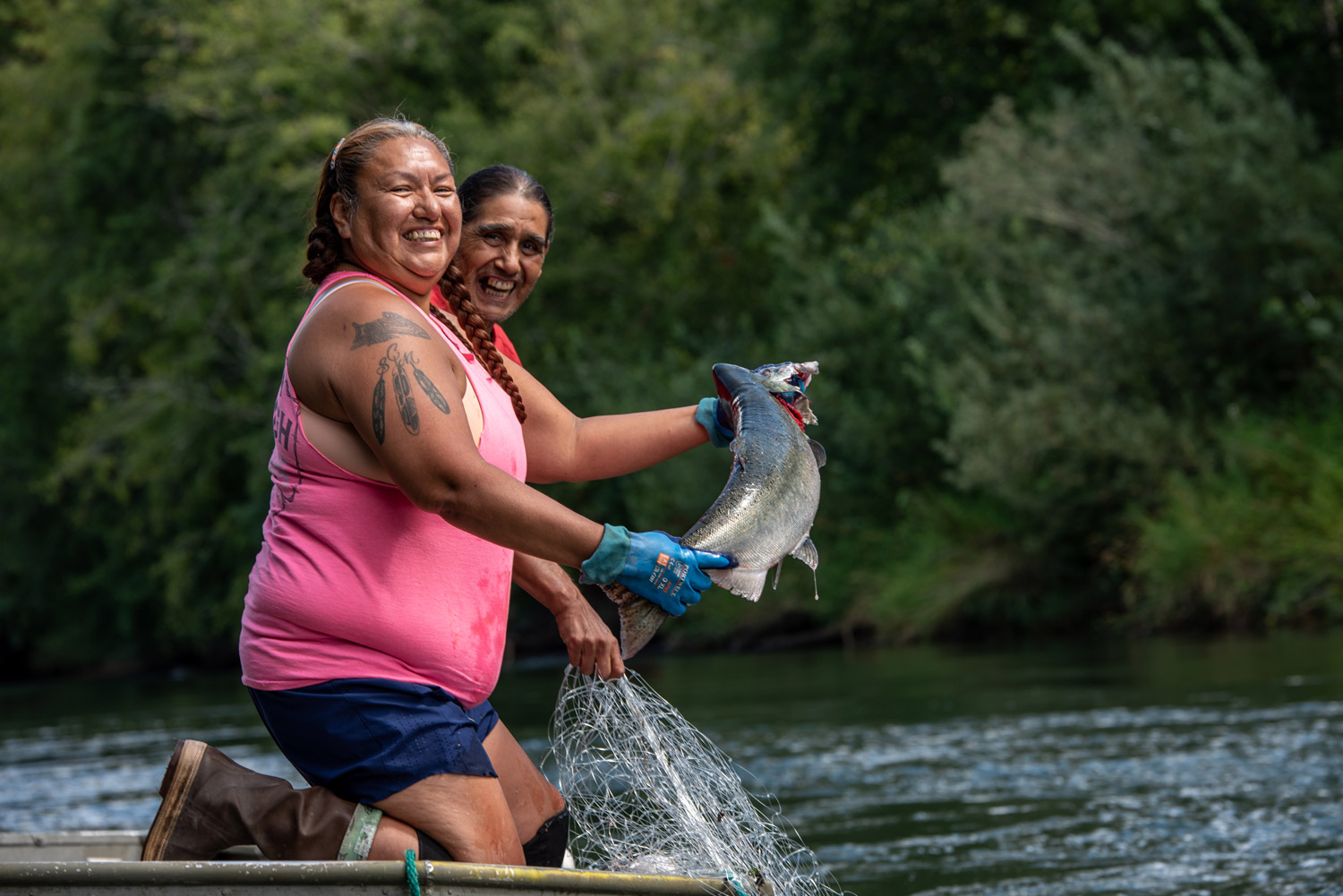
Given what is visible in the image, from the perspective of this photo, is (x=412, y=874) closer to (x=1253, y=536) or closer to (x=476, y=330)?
(x=476, y=330)

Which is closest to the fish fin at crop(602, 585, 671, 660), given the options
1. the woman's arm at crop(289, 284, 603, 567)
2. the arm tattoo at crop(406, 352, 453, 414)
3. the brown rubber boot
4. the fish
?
the fish

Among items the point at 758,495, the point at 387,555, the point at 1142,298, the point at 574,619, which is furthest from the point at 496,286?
the point at 1142,298

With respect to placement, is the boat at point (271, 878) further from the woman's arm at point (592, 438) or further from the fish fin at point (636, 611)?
the woman's arm at point (592, 438)

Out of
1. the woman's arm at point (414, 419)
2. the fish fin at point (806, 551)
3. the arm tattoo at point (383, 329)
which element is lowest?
Answer: the fish fin at point (806, 551)

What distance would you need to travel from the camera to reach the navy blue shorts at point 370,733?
2.86m

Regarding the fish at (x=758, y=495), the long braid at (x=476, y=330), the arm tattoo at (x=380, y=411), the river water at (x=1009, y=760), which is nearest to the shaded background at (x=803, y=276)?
the river water at (x=1009, y=760)

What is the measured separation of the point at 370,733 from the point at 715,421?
4.34ft

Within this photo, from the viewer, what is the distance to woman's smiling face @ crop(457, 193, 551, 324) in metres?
3.82

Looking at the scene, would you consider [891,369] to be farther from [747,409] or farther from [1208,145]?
[747,409]

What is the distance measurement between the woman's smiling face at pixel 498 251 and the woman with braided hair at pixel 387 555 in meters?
0.70

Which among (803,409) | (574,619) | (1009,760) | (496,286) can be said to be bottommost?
(1009,760)

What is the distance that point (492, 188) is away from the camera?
381cm

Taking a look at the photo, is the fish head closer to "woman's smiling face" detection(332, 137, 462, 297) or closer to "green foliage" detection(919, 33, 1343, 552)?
"woman's smiling face" detection(332, 137, 462, 297)

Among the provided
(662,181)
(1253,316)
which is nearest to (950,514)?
(1253,316)
